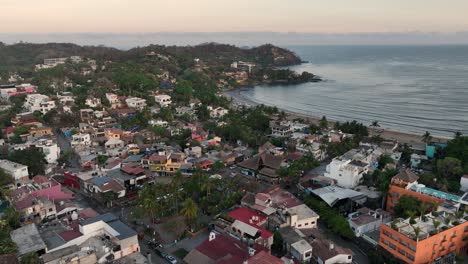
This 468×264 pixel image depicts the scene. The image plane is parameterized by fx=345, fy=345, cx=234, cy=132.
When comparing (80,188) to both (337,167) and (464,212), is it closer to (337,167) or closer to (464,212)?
(337,167)

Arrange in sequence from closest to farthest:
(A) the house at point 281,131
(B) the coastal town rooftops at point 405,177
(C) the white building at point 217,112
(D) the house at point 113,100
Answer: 1. (B) the coastal town rooftops at point 405,177
2. (A) the house at point 281,131
3. (C) the white building at point 217,112
4. (D) the house at point 113,100

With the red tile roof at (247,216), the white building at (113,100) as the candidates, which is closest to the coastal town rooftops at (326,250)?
the red tile roof at (247,216)

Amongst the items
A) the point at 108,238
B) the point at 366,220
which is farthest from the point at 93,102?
the point at 366,220

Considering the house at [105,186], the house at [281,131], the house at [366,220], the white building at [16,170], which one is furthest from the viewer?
the house at [281,131]

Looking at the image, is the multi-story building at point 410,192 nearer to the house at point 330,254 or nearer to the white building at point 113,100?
the house at point 330,254

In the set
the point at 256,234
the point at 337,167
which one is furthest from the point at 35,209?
the point at 337,167

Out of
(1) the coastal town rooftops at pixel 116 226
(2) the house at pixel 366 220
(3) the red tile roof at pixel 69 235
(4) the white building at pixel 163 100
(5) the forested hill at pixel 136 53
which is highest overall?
(5) the forested hill at pixel 136 53

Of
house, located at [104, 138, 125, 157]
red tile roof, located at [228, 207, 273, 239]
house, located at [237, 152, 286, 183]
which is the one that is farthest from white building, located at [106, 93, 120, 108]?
red tile roof, located at [228, 207, 273, 239]

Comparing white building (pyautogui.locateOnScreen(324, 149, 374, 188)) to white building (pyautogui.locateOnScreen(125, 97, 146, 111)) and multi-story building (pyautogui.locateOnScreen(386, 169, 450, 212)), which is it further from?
white building (pyautogui.locateOnScreen(125, 97, 146, 111))
